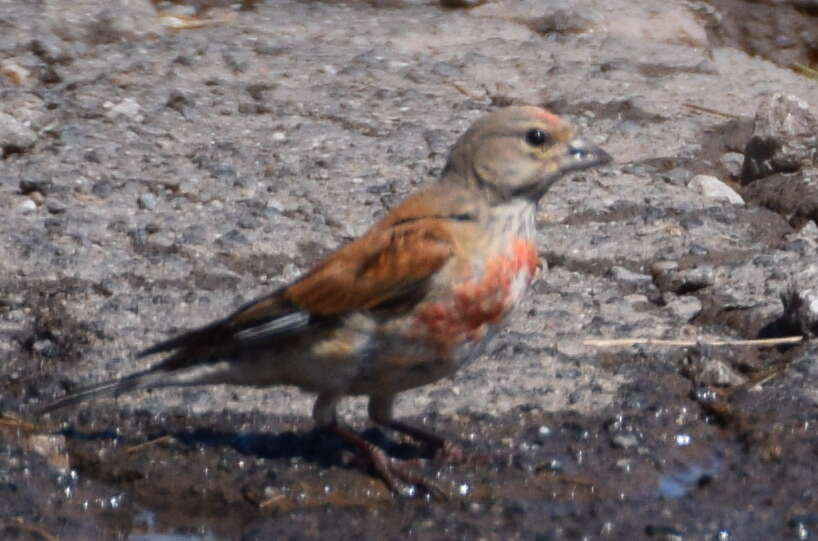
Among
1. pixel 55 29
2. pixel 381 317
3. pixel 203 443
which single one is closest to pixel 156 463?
pixel 203 443

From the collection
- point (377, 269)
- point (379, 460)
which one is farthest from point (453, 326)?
point (379, 460)

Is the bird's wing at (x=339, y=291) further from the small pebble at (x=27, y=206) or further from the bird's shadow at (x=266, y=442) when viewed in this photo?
the small pebble at (x=27, y=206)

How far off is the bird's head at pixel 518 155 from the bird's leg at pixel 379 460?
0.70 meters

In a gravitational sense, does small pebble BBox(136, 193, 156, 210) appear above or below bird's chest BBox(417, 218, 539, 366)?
below

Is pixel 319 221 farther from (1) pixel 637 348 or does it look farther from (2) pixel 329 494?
(2) pixel 329 494

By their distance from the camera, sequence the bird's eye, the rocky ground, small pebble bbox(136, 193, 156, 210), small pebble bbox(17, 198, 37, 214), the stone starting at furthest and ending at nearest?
1. the stone
2. small pebble bbox(136, 193, 156, 210)
3. small pebble bbox(17, 198, 37, 214)
4. the bird's eye
5. the rocky ground

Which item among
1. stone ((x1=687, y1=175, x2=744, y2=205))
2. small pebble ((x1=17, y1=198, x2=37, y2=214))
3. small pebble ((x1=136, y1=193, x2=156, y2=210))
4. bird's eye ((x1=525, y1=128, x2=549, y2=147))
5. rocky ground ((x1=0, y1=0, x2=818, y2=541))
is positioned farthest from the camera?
stone ((x1=687, y1=175, x2=744, y2=205))

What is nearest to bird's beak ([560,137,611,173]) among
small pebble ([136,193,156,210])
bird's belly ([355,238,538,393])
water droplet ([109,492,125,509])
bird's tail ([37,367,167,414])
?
bird's belly ([355,238,538,393])

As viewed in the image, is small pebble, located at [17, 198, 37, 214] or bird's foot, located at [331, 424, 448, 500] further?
small pebble, located at [17, 198, 37, 214]

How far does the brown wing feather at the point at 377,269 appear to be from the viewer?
151 inches

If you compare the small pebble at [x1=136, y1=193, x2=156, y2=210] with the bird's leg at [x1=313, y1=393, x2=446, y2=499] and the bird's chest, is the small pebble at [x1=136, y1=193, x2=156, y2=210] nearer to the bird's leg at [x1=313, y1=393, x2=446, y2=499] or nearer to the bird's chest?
the bird's leg at [x1=313, y1=393, x2=446, y2=499]

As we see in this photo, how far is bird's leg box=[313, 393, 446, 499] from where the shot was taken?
3.98 meters

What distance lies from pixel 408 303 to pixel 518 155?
1.73 feet

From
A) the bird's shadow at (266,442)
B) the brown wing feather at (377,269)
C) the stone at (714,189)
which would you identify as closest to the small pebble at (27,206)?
the bird's shadow at (266,442)
